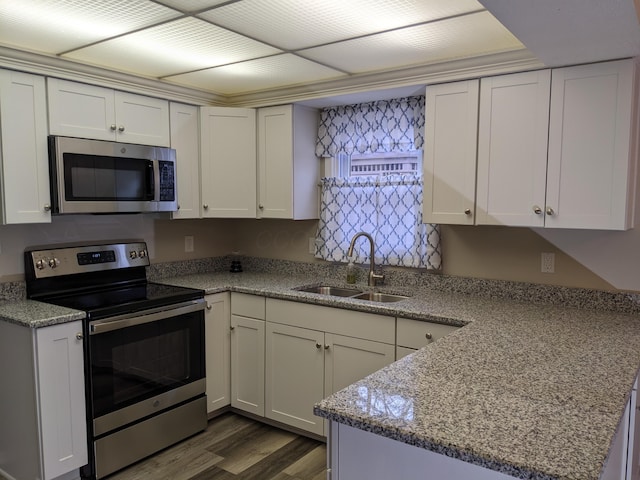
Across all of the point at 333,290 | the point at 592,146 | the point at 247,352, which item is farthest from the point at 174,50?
the point at 592,146

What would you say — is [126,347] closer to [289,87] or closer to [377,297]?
[377,297]

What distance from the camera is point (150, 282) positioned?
3371 mm

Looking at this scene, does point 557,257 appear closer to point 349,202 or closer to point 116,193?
point 349,202

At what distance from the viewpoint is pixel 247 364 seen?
3.21 meters

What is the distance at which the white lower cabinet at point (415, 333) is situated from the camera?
2418 millimetres

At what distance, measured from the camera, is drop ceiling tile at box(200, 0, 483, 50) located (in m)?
1.94

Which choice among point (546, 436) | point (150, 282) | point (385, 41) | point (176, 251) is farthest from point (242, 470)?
point (385, 41)

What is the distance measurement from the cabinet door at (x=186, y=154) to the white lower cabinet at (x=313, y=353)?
2.81 feet


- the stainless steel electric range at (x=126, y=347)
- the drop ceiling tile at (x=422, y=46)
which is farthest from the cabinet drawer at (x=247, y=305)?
the drop ceiling tile at (x=422, y=46)

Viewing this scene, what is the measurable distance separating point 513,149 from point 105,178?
2144 millimetres

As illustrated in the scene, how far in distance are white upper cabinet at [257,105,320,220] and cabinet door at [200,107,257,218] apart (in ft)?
0.22

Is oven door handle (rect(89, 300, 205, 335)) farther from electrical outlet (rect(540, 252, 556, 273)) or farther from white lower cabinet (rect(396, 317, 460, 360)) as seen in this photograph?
electrical outlet (rect(540, 252, 556, 273))

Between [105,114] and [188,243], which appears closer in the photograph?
[105,114]

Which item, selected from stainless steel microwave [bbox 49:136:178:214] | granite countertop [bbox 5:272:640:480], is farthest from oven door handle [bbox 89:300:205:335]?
stainless steel microwave [bbox 49:136:178:214]
